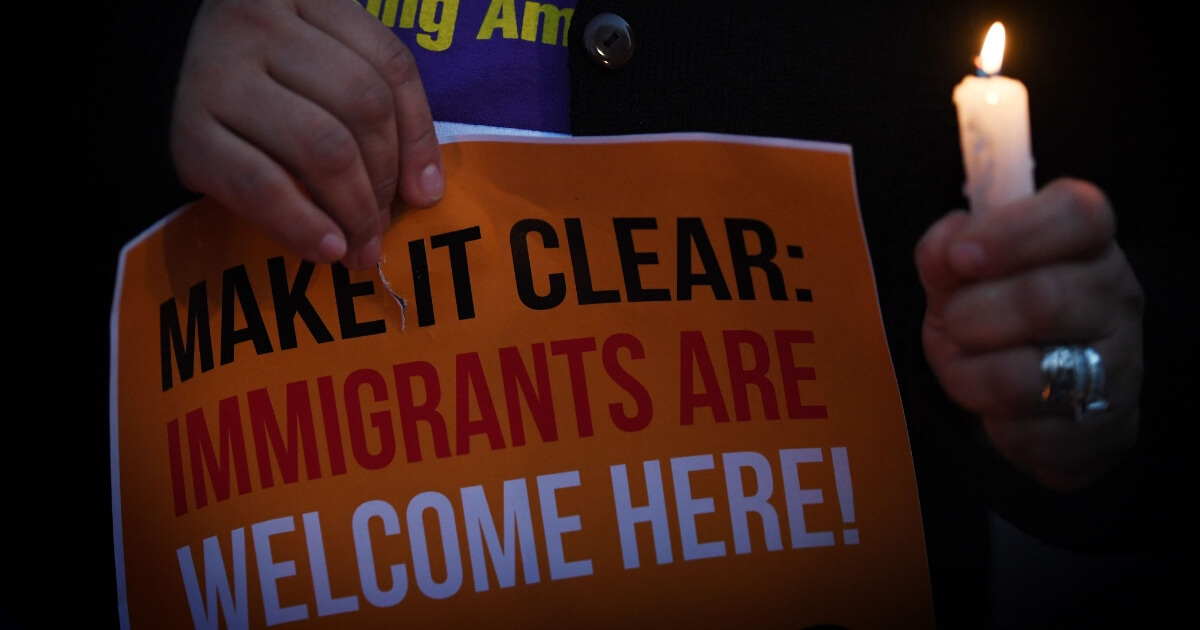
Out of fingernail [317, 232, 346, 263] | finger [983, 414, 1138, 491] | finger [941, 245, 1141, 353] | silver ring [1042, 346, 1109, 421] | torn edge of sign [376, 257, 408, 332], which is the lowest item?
finger [983, 414, 1138, 491]

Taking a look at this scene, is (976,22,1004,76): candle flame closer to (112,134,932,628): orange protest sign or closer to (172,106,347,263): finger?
(112,134,932,628): orange protest sign

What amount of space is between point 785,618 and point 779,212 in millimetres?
251

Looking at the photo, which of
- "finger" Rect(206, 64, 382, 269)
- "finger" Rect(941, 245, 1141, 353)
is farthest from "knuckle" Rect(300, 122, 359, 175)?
"finger" Rect(941, 245, 1141, 353)

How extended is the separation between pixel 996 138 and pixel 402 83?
1.05 ft

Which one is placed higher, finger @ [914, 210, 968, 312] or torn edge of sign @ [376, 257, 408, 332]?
torn edge of sign @ [376, 257, 408, 332]

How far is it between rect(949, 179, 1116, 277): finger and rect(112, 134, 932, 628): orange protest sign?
156 mm

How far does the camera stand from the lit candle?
11.5 inches

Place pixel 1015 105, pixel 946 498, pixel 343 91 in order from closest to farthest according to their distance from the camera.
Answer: pixel 1015 105 → pixel 343 91 → pixel 946 498

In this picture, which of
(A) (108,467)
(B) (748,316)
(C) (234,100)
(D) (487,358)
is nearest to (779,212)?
(B) (748,316)

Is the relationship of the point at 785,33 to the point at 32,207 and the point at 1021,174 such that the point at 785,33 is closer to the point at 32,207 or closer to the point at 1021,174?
the point at 1021,174

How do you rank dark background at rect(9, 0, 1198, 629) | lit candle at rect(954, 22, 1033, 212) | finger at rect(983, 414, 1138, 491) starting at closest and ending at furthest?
lit candle at rect(954, 22, 1033, 212)
finger at rect(983, 414, 1138, 491)
dark background at rect(9, 0, 1198, 629)

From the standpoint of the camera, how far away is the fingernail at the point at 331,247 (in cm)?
45

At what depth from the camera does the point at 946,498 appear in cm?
57

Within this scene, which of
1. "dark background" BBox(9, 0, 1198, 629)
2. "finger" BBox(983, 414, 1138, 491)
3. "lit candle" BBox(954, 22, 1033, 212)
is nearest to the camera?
"lit candle" BBox(954, 22, 1033, 212)
